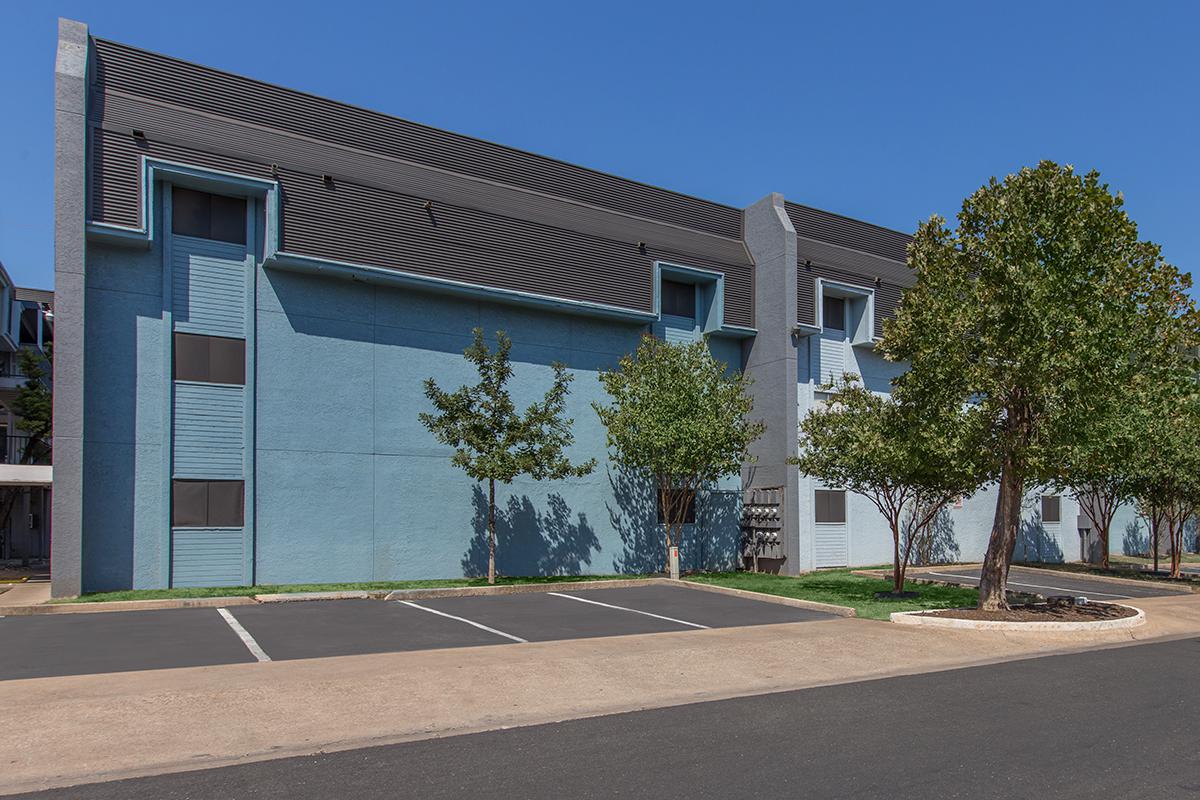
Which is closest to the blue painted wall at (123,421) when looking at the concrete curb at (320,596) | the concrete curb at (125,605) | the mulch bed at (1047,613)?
the concrete curb at (125,605)

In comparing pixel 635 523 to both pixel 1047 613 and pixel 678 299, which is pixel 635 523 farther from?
pixel 1047 613

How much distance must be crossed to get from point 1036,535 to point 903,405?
2066 cm

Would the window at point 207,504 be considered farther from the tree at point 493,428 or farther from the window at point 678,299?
the window at point 678,299

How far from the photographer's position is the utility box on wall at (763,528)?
961 inches

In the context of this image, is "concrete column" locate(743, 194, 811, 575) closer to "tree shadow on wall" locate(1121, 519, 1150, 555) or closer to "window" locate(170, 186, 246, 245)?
"window" locate(170, 186, 246, 245)

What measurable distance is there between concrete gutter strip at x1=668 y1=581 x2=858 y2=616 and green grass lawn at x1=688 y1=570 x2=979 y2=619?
1.05ft

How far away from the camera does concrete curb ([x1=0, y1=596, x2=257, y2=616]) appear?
14.6 metres

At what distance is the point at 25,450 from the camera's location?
2844 cm

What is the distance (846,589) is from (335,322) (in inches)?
522

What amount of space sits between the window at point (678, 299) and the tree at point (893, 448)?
700cm

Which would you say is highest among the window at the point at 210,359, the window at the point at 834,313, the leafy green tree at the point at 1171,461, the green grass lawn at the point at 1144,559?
the window at the point at 834,313

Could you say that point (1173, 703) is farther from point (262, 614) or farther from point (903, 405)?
point (262, 614)

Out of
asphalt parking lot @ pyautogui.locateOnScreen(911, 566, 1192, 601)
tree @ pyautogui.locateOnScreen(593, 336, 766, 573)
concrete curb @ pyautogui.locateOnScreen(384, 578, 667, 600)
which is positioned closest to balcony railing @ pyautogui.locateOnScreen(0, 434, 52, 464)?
concrete curb @ pyautogui.locateOnScreen(384, 578, 667, 600)

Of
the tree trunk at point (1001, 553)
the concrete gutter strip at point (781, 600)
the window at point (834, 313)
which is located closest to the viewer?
the tree trunk at point (1001, 553)
